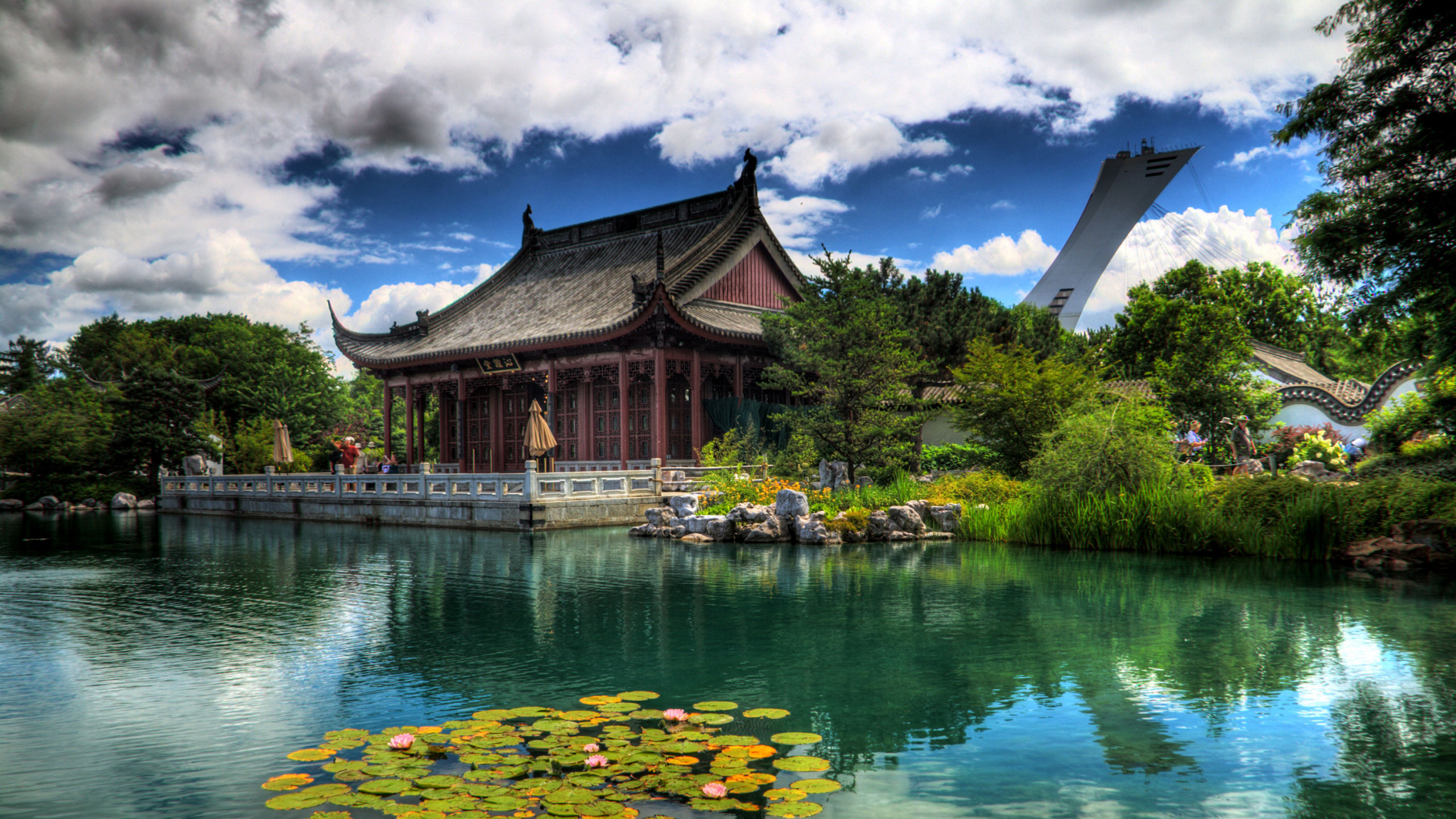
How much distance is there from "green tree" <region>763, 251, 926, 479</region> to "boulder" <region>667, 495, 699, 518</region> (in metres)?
2.69

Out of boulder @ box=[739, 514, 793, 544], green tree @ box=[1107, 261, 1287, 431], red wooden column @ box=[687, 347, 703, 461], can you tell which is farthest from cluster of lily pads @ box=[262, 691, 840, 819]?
green tree @ box=[1107, 261, 1287, 431]

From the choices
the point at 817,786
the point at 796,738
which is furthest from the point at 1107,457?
the point at 817,786

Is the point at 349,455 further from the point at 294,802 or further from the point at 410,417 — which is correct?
the point at 294,802

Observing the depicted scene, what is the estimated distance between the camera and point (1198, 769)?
13.8ft

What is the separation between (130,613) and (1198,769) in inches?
364

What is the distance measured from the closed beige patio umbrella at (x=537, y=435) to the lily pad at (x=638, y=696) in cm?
1485

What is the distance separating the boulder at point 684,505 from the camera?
1595 cm

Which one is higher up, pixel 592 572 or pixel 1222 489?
pixel 1222 489

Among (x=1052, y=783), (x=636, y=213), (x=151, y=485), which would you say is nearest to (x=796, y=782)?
(x=1052, y=783)

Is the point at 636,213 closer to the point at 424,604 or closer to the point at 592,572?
the point at 592,572

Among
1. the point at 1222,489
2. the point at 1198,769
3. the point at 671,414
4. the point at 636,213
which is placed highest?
the point at 636,213

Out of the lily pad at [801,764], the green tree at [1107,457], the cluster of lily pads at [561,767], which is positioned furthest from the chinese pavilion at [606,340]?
the lily pad at [801,764]

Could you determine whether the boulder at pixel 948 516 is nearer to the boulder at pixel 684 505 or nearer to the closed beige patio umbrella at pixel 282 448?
the boulder at pixel 684 505

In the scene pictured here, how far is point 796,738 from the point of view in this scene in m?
4.54
